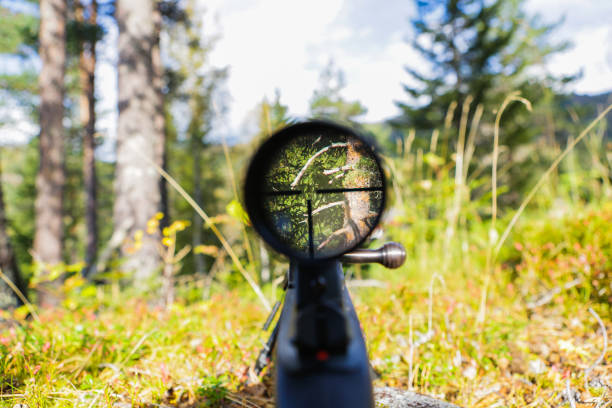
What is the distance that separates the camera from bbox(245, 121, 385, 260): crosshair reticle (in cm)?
101

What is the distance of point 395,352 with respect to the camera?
1862 mm

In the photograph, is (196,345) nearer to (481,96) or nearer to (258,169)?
(258,169)

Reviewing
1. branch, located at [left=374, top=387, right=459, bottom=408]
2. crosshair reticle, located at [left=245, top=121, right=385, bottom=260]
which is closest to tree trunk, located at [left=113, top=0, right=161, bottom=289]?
branch, located at [left=374, top=387, right=459, bottom=408]

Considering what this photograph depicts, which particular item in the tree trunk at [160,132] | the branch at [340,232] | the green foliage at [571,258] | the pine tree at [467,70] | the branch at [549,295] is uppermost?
the pine tree at [467,70]

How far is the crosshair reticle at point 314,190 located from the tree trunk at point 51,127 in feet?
23.2

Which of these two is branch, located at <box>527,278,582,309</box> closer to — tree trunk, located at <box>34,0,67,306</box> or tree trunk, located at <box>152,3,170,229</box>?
tree trunk, located at <box>152,3,170,229</box>

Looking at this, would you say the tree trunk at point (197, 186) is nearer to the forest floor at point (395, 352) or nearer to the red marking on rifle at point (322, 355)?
the forest floor at point (395, 352)

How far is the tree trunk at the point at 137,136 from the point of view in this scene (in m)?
3.45

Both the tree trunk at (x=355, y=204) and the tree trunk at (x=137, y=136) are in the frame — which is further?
the tree trunk at (x=137, y=136)

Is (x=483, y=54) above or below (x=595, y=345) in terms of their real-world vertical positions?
above

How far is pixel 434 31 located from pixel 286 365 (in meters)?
14.2

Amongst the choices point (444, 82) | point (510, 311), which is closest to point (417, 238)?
point (510, 311)

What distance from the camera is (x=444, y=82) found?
12094 mm

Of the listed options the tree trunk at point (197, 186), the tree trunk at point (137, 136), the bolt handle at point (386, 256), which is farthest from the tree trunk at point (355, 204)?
the tree trunk at point (197, 186)
